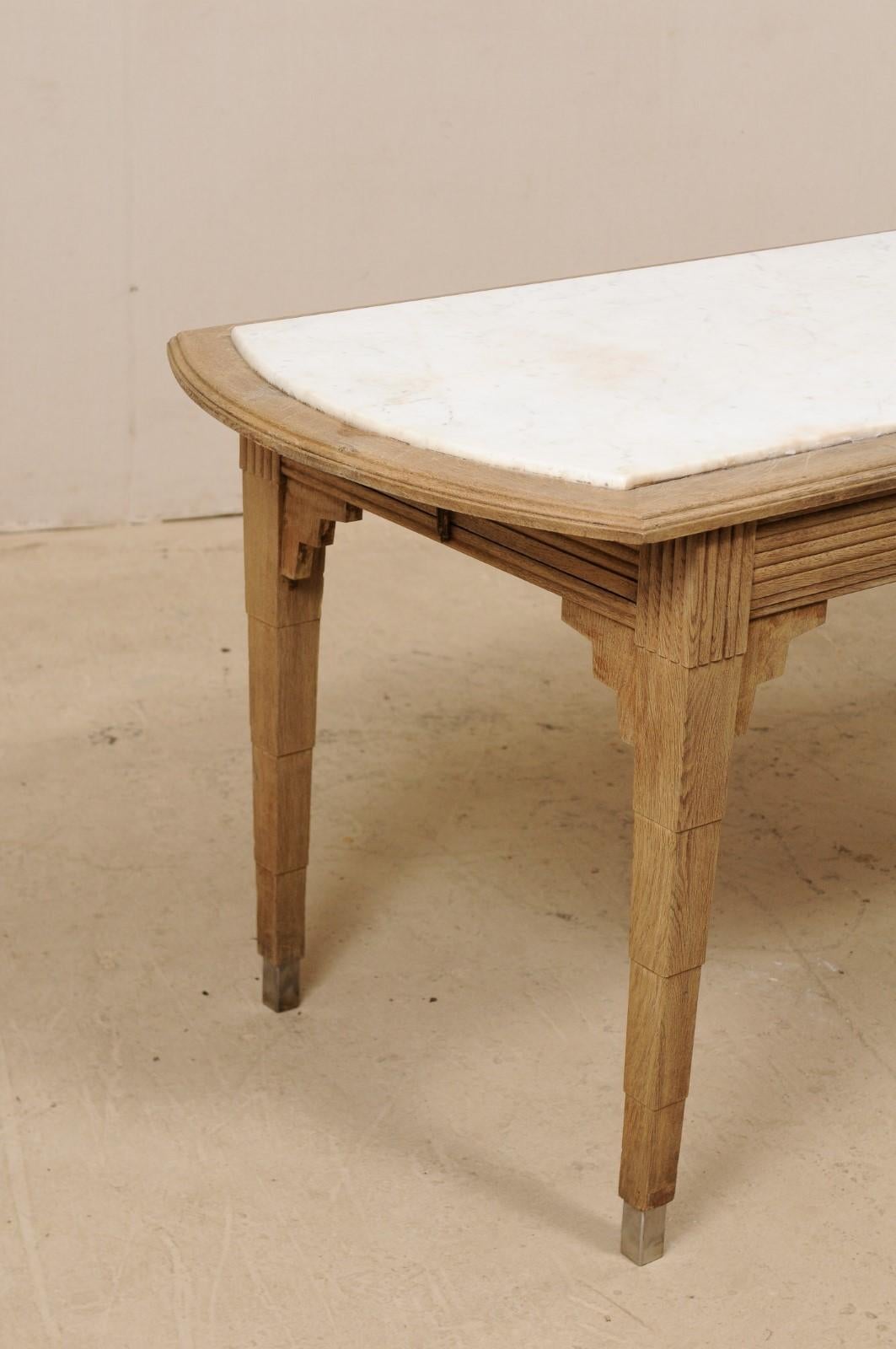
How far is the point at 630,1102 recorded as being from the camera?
5.81 feet

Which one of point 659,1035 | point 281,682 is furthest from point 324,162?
point 659,1035

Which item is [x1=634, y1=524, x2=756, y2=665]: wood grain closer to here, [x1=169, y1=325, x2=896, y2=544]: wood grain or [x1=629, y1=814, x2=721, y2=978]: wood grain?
[x1=169, y1=325, x2=896, y2=544]: wood grain

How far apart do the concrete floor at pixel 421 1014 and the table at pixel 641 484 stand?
165 millimetres

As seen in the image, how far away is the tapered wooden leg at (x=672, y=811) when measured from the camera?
1535 millimetres

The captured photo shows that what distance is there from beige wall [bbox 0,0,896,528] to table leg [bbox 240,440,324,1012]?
168 centimetres

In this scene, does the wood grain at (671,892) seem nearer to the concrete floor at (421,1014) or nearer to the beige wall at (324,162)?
the concrete floor at (421,1014)

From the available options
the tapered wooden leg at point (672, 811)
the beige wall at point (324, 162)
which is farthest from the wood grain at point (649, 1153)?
the beige wall at point (324, 162)

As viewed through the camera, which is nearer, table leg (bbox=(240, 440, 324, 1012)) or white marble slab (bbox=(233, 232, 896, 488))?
white marble slab (bbox=(233, 232, 896, 488))

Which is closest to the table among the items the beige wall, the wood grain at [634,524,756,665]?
the wood grain at [634,524,756,665]

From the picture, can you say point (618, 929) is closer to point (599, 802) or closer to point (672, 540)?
point (599, 802)

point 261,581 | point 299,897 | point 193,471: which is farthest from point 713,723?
point 193,471

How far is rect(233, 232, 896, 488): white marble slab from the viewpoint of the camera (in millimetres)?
1573

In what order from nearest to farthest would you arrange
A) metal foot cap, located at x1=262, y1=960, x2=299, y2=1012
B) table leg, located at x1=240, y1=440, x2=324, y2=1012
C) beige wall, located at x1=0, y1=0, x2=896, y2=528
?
1. table leg, located at x1=240, y1=440, x2=324, y2=1012
2. metal foot cap, located at x1=262, y1=960, x2=299, y2=1012
3. beige wall, located at x1=0, y1=0, x2=896, y2=528

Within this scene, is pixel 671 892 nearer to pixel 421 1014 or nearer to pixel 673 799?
pixel 673 799
